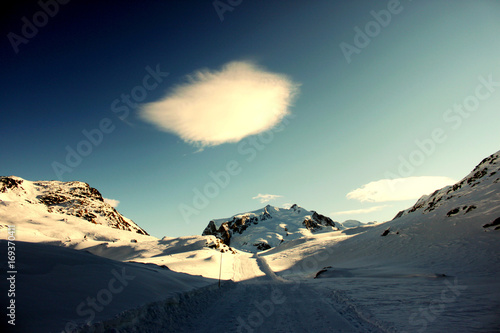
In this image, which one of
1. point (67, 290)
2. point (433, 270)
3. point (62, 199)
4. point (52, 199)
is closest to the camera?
point (67, 290)

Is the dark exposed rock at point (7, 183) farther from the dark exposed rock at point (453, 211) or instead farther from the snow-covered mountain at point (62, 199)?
the dark exposed rock at point (453, 211)

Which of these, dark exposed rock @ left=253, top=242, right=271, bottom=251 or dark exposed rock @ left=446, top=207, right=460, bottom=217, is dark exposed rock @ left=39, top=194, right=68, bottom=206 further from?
dark exposed rock @ left=446, top=207, right=460, bottom=217

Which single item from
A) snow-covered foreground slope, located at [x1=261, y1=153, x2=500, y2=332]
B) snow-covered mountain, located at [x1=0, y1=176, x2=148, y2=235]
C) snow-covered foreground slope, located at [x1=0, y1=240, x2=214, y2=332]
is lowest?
snow-covered foreground slope, located at [x1=261, y1=153, x2=500, y2=332]

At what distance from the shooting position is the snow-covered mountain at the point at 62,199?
123 metres

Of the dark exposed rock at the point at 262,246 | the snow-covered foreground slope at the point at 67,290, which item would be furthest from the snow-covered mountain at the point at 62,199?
Answer: the snow-covered foreground slope at the point at 67,290

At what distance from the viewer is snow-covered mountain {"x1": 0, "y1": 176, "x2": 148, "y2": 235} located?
405 ft

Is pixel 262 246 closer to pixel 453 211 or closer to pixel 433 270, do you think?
pixel 453 211

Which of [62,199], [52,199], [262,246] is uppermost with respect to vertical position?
[52,199]

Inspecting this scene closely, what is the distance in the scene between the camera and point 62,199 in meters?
142

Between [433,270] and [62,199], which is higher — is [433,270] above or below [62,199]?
below

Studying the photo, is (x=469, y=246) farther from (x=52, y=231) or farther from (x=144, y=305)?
(x=52, y=231)

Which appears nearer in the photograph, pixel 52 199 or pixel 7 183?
pixel 7 183

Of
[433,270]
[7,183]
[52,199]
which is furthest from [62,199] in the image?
[433,270]

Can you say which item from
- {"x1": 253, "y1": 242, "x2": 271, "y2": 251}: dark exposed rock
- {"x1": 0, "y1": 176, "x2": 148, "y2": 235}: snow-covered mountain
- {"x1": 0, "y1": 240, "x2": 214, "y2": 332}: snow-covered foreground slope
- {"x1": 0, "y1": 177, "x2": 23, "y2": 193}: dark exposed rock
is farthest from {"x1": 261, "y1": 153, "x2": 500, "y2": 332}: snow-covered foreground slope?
{"x1": 0, "y1": 177, "x2": 23, "y2": 193}: dark exposed rock
